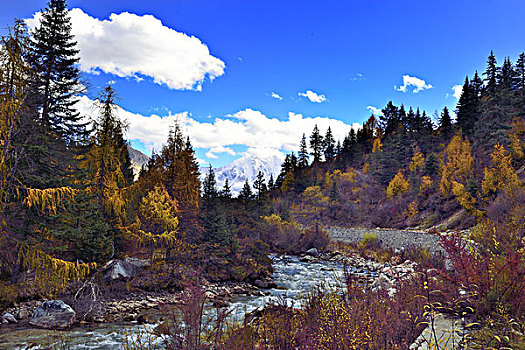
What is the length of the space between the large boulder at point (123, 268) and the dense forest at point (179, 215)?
1.55ft

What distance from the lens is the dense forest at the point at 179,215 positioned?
4.07 metres

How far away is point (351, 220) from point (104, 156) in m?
40.6

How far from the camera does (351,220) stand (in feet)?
152

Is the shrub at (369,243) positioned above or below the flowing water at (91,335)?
above

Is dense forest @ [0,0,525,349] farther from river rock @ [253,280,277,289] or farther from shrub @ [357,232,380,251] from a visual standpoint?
shrub @ [357,232,380,251]

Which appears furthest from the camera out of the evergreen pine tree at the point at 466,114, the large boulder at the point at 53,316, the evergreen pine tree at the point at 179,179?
the evergreen pine tree at the point at 466,114

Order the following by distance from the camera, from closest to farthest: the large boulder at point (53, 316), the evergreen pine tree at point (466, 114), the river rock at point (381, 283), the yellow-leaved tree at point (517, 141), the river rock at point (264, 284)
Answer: the large boulder at point (53, 316) → the river rock at point (381, 283) → the river rock at point (264, 284) → the yellow-leaved tree at point (517, 141) → the evergreen pine tree at point (466, 114)

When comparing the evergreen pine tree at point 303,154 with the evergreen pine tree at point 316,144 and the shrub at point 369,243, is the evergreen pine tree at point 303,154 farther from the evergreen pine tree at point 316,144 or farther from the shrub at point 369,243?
the shrub at point 369,243

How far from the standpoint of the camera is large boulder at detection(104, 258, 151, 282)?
42.5ft

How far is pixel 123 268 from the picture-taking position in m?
13.6

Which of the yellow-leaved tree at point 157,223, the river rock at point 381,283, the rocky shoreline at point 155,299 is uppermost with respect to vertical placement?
the yellow-leaved tree at point 157,223

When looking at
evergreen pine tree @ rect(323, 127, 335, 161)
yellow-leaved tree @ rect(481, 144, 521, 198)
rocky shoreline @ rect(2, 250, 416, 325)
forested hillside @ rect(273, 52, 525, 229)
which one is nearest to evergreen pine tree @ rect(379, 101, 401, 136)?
forested hillside @ rect(273, 52, 525, 229)

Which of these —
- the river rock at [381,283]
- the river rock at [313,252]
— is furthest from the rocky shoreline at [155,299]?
the river rock at [313,252]

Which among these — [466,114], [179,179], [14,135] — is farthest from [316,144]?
[14,135]
